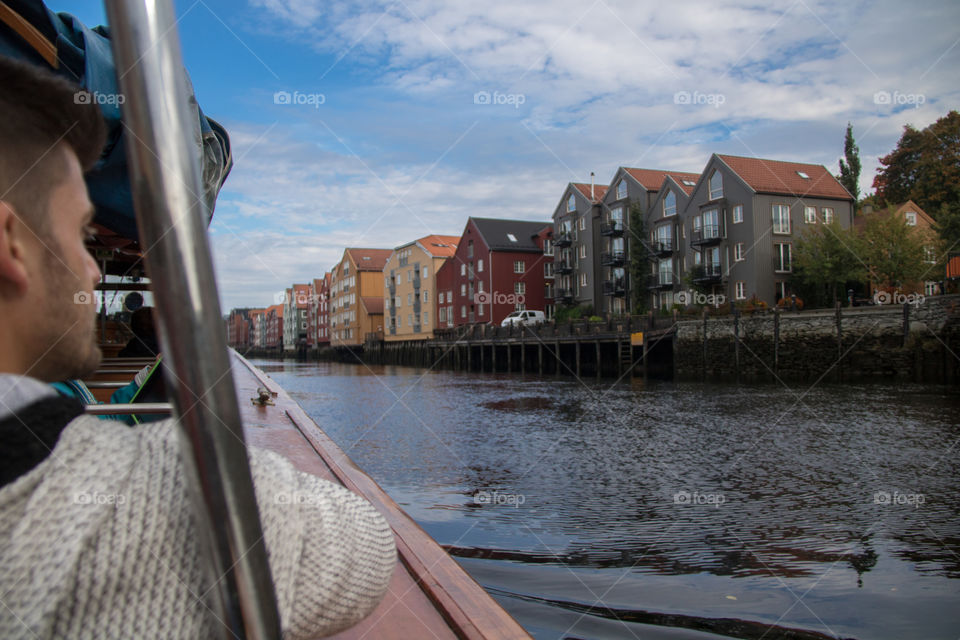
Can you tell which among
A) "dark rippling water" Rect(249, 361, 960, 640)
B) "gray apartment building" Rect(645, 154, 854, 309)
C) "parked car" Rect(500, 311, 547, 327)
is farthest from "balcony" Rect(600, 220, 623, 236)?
"dark rippling water" Rect(249, 361, 960, 640)

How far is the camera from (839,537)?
19.1 ft

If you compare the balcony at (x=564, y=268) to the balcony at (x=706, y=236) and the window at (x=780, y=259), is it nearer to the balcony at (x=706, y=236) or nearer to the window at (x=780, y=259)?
the balcony at (x=706, y=236)

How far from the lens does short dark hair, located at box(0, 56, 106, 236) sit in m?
0.57

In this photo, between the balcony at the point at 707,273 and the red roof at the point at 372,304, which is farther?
the red roof at the point at 372,304

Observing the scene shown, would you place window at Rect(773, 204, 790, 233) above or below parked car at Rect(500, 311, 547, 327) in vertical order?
above

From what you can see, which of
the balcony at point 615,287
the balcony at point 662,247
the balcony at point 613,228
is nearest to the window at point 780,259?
the balcony at point 662,247

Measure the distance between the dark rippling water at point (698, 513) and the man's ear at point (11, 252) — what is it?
3.81 m

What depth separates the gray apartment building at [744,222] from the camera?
33.6 meters

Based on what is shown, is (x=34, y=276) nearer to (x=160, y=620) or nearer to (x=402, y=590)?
(x=160, y=620)

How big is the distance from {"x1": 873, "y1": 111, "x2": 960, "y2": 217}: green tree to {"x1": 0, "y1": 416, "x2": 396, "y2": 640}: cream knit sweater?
44637 mm

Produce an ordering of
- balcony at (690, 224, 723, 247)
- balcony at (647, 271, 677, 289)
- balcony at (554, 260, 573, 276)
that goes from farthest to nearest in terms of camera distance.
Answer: balcony at (554, 260, 573, 276)
balcony at (647, 271, 677, 289)
balcony at (690, 224, 723, 247)

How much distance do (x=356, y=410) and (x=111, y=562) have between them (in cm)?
1718
